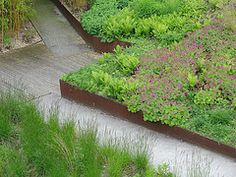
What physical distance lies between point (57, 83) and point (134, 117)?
159 centimetres

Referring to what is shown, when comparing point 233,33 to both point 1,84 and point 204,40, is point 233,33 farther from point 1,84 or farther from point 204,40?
point 1,84

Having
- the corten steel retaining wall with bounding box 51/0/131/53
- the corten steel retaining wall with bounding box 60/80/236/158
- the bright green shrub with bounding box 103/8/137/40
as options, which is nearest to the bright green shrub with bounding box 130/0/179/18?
the bright green shrub with bounding box 103/8/137/40

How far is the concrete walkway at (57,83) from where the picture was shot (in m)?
5.98

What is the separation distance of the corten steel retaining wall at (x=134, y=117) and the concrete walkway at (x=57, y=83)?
0.21 ft

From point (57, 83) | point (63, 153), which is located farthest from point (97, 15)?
point (63, 153)

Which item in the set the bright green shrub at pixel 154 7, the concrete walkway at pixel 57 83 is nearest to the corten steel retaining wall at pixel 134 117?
the concrete walkway at pixel 57 83

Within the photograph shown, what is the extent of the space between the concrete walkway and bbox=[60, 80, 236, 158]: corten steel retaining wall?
0.06 m

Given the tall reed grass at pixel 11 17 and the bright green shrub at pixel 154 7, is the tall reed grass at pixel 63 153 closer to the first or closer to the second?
the tall reed grass at pixel 11 17

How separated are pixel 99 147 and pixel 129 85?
1.26m

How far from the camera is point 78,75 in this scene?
24.5 feet

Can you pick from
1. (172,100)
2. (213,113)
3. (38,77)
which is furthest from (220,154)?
(38,77)

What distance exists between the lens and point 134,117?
675 cm

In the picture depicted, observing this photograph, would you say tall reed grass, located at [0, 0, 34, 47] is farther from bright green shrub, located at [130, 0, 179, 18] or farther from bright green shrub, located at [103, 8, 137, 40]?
bright green shrub, located at [130, 0, 179, 18]

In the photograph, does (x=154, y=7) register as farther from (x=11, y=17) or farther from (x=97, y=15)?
(x=11, y=17)
